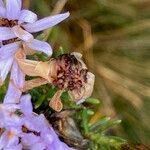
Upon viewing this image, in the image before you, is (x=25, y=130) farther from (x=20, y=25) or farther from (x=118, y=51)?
(x=118, y=51)

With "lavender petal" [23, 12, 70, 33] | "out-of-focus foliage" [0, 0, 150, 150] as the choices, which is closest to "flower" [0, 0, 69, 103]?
"lavender petal" [23, 12, 70, 33]

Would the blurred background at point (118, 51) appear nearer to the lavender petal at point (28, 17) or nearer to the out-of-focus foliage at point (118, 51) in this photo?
the out-of-focus foliage at point (118, 51)

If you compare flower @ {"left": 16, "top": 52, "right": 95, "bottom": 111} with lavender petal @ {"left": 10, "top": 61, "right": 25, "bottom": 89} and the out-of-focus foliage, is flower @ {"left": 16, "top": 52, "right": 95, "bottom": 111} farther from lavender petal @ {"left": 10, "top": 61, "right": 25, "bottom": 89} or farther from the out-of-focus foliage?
the out-of-focus foliage

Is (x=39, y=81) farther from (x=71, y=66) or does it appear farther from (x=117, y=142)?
(x=117, y=142)

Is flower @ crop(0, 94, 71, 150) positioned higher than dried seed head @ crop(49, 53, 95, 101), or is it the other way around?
dried seed head @ crop(49, 53, 95, 101)

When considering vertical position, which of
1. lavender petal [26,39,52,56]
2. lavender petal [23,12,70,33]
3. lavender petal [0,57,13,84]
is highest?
lavender petal [23,12,70,33]

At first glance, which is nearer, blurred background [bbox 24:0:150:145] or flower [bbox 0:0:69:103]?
flower [bbox 0:0:69:103]

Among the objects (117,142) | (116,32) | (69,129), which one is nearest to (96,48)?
(116,32)

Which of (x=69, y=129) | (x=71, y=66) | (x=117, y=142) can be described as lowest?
(x=117, y=142)
